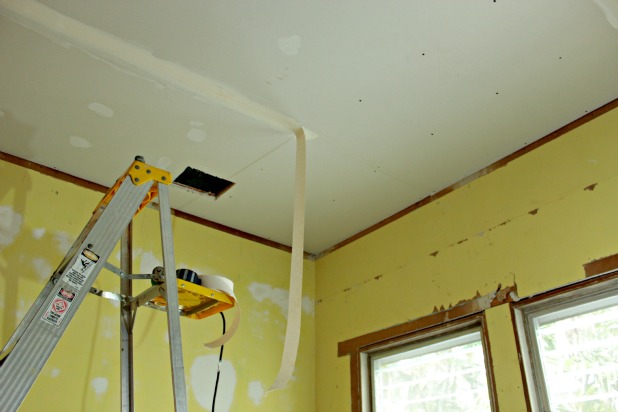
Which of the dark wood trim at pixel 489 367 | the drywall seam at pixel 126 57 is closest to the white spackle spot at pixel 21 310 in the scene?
the drywall seam at pixel 126 57

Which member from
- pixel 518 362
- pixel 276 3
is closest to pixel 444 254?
pixel 518 362

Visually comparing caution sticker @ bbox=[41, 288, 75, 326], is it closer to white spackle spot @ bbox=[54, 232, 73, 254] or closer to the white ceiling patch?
white spackle spot @ bbox=[54, 232, 73, 254]

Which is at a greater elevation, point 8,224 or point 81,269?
point 8,224

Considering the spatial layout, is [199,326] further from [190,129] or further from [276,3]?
[276,3]

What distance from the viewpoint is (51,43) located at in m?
1.83

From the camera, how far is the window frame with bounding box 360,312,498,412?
218cm

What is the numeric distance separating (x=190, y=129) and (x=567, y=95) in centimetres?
153

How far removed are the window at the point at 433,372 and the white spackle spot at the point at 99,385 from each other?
49.3 inches

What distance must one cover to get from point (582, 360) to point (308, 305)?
5.19 feet

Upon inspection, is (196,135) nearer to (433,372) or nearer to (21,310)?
(21,310)

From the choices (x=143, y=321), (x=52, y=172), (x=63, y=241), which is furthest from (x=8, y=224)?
(x=143, y=321)

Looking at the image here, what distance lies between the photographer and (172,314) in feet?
4.88

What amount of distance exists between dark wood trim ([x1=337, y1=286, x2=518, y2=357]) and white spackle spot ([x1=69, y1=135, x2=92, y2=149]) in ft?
5.35

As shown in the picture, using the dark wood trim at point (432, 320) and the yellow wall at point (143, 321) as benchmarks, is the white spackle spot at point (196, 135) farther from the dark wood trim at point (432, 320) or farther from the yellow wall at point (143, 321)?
the dark wood trim at point (432, 320)
